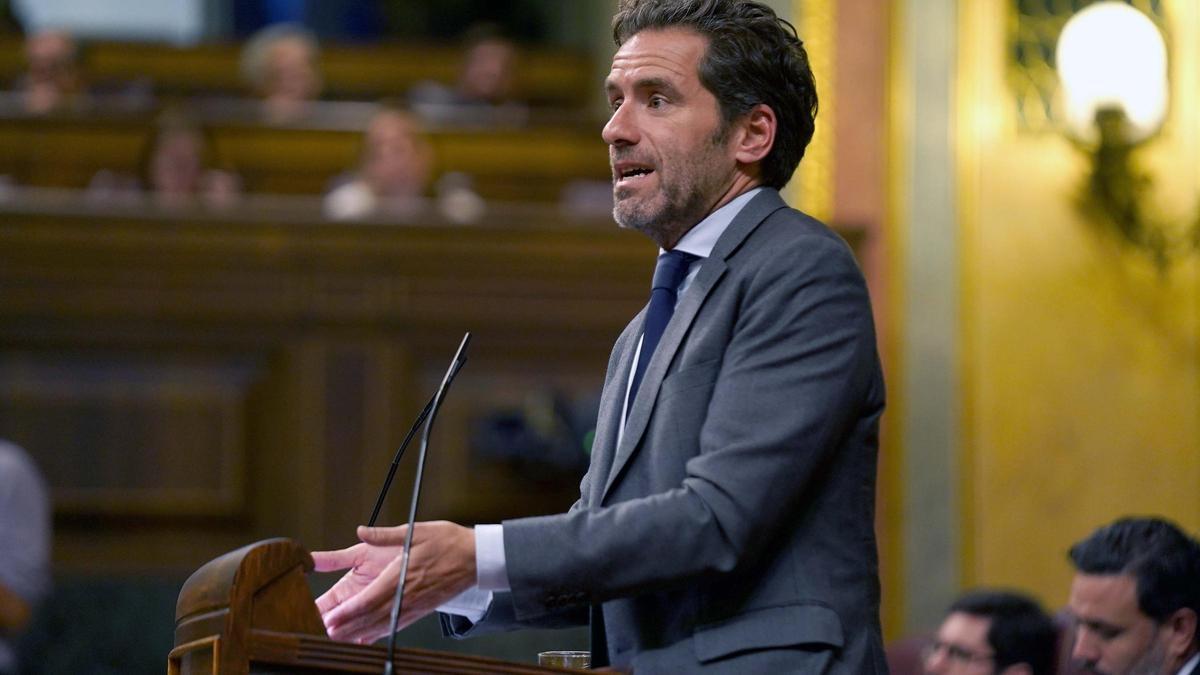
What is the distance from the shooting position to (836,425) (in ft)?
6.48

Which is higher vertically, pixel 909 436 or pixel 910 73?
pixel 910 73

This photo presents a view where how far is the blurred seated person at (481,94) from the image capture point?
8.24 m

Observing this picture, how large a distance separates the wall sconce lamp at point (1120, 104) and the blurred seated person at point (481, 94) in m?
2.55

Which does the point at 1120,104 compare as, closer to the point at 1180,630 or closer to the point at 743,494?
the point at 1180,630

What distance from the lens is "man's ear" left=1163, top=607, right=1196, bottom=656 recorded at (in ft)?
11.3

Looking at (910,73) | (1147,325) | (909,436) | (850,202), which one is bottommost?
(909,436)

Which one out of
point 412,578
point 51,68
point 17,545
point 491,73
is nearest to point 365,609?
point 412,578

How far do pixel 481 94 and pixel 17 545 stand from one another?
4.41m

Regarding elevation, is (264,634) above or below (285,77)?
below

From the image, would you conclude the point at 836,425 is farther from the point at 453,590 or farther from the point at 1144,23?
the point at 1144,23

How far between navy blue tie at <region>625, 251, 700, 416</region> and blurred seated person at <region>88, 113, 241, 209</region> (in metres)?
4.63

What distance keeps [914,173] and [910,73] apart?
1.25 feet

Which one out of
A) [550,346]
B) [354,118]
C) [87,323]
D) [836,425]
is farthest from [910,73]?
[836,425]

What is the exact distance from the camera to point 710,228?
2.21 metres
